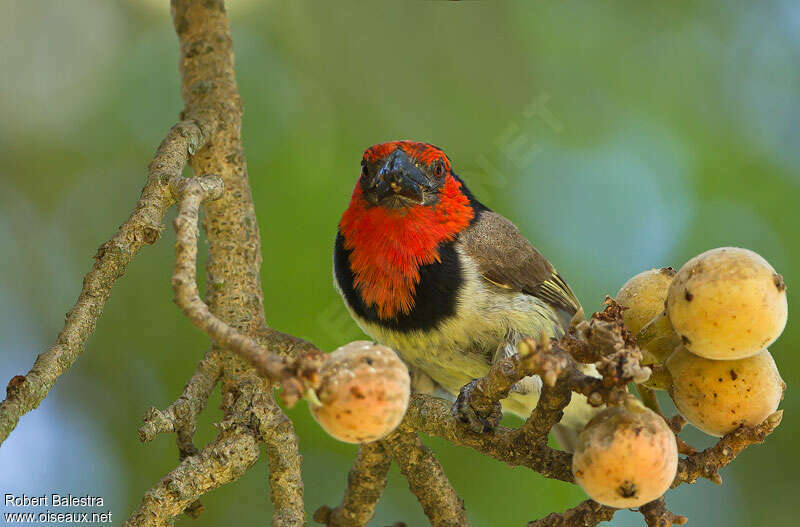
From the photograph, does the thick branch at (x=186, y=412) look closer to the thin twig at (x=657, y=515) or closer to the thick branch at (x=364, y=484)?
the thick branch at (x=364, y=484)

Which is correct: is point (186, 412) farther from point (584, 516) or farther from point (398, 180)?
point (398, 180)

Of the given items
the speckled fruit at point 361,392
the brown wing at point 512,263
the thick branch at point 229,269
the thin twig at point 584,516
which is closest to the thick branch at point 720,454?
the thin twig at point 584,516

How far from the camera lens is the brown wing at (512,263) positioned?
10.4ft

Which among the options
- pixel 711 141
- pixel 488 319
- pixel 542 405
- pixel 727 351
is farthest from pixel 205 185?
pixel 711 141

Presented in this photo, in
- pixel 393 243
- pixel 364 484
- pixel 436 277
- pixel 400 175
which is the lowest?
pixel 364 484

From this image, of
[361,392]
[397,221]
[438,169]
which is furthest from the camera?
[438,169]

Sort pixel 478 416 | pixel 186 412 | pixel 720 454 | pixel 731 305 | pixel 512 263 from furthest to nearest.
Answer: pixel 512 263 → pixel 186 412 → pixel 478 416 → pixel 720 454 → pixel 731 305

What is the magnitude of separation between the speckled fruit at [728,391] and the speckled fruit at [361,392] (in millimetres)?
747

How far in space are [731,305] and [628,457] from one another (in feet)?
1.28

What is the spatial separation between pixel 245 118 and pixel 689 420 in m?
2.78

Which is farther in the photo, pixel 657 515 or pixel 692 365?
pixel 692 365

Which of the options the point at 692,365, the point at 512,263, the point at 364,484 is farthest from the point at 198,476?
the point at 512,263

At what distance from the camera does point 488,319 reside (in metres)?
3.01

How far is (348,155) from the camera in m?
3.85
